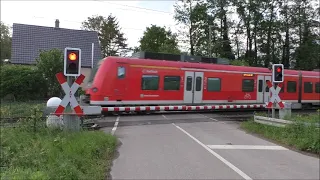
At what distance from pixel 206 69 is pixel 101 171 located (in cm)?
1553

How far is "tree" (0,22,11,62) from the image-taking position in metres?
68.9

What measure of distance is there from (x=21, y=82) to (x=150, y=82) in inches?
543

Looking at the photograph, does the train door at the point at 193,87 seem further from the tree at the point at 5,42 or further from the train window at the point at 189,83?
the tree at the point at 5,42

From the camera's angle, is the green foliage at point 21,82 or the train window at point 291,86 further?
the green foliage at point 21,82

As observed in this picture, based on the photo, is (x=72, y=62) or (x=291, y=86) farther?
(x=291, y=86)

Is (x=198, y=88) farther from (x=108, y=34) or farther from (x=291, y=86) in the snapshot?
(x=108, y=34)

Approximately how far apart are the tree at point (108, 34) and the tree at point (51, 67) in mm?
39675

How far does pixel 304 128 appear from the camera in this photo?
443 inches

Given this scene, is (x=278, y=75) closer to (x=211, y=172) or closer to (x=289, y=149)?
(x=289, y=149)

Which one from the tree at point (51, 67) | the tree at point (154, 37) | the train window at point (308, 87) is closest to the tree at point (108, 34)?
the tree at point (154, 37)

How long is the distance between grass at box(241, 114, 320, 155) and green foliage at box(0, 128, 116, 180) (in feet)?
17.1

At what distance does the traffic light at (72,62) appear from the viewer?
30.1 ft

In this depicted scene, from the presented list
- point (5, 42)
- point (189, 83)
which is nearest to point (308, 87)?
point (189, 83)

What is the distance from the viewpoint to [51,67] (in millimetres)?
30281
